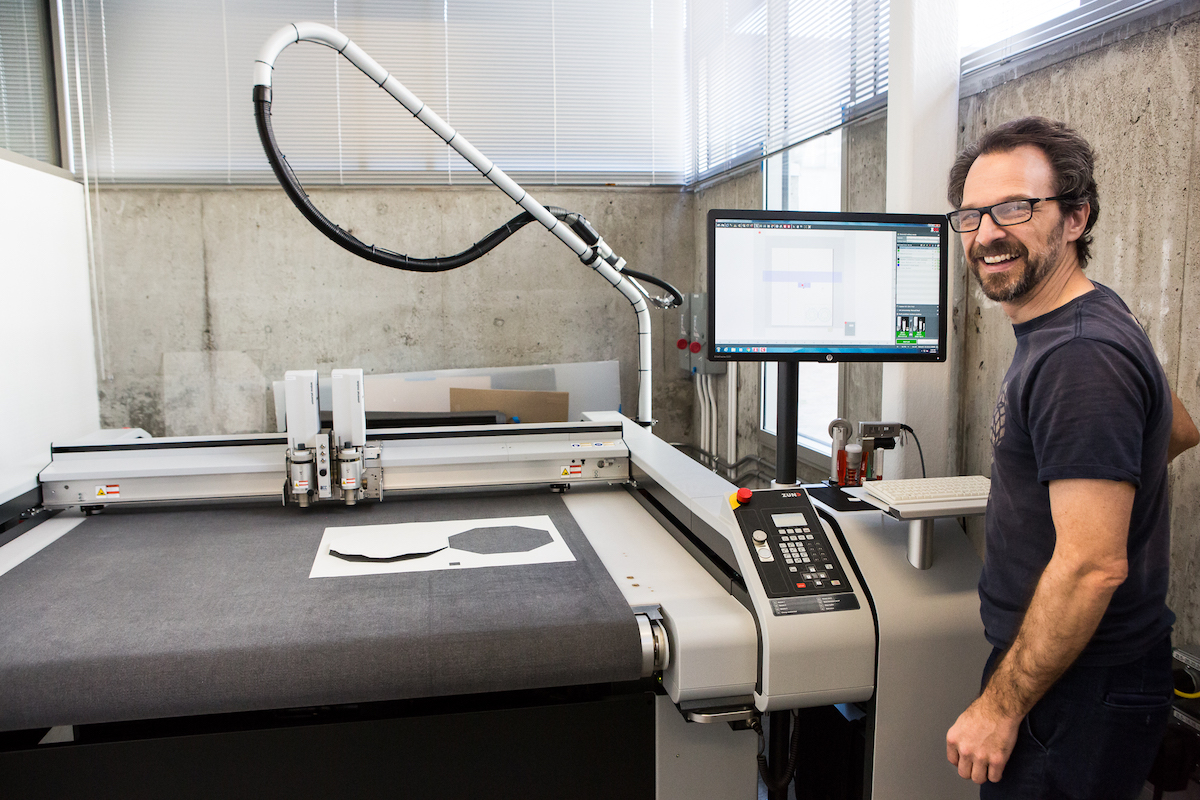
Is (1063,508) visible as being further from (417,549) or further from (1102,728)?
(417,549)

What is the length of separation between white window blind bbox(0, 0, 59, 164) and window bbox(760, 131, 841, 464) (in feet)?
9.33

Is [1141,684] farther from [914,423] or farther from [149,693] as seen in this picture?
[149,693]

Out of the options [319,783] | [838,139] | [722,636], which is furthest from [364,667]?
[838,139]

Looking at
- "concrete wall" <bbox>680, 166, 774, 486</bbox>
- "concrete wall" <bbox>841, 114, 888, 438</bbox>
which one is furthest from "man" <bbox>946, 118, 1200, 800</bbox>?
"concrete wall" <bbox>680, 166, 774, 486</bbox>

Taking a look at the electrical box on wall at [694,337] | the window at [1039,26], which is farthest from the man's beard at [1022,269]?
the electrical box on wall at [694,337]

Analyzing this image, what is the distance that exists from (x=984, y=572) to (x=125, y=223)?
4007 mm

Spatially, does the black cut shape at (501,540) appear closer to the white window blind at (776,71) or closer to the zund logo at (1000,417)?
the zund logo at (1000,417)

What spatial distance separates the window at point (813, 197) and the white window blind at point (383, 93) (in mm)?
1117

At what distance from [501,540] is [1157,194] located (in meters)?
1.45

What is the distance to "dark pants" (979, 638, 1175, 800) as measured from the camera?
3.09 ft

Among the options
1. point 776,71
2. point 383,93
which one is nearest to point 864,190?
point 776,71

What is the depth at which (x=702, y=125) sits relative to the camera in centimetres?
380

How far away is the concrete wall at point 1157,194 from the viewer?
1.35m

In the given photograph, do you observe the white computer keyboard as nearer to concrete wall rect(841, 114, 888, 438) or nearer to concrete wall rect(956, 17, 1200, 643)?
concrete wall rect(956, 17, 1200, 643)
